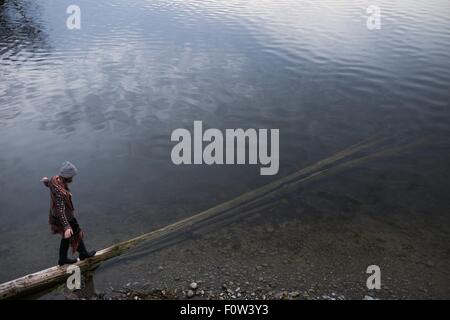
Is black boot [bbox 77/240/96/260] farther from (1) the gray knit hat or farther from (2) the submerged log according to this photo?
(1) the gray knit hat

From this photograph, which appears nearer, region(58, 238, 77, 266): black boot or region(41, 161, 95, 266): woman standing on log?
region(41, 161, 95, 266): woman standing on log

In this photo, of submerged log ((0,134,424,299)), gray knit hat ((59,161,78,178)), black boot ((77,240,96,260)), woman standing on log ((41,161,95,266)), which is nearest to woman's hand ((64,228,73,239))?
woman standing on log ((41,161,95,266))

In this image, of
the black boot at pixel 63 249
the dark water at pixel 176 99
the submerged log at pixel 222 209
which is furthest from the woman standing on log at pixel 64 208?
the dark water at pixel 176 99

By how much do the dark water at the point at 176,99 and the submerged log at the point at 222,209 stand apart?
2.11 ft

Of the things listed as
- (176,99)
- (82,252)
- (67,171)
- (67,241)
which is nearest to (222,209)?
(82,252)

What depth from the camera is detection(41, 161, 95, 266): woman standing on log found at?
9.00 meters

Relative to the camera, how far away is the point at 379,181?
15.3 m

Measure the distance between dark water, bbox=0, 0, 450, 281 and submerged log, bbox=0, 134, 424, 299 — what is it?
644mm

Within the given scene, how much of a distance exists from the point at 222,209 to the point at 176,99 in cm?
1133

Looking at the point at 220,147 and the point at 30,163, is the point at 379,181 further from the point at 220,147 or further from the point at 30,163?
the point at 30,163

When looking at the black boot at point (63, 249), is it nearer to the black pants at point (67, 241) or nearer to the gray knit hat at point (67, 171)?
the black pants at point (67, 241)

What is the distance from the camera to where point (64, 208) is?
30.5 ft

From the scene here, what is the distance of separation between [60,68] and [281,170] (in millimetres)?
20692

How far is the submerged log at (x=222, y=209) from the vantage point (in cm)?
947
